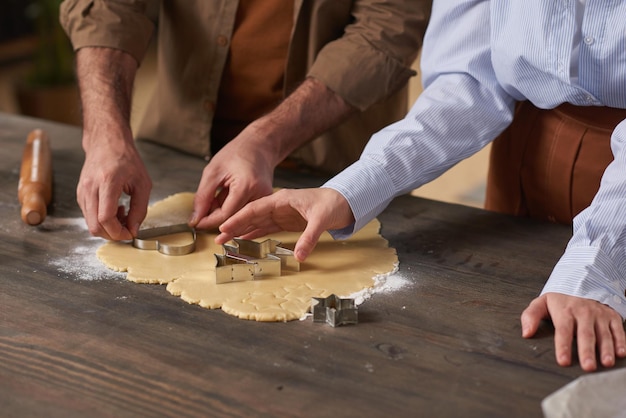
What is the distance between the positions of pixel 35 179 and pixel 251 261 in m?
0.61

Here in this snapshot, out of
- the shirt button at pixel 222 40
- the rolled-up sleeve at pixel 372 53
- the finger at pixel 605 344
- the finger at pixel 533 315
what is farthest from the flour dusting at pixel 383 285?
the shirt button at pixel 222 40

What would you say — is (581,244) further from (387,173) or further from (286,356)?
(286,356)

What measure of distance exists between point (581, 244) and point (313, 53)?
2.95ft

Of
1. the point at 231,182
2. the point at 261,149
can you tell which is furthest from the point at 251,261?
the point at 261,149

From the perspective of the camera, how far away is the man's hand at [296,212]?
1.47 meters

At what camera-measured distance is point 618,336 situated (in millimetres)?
1183

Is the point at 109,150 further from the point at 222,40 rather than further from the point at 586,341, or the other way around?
the point at 586,341

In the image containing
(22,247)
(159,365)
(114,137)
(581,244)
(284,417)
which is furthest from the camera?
(114,137)

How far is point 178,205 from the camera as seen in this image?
5.73ft

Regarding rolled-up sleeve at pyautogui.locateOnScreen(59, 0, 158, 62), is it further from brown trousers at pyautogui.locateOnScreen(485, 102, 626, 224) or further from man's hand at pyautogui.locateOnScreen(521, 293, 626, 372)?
man's hand at pyautogui.locateOnScreen(521, 293, 626, 372)

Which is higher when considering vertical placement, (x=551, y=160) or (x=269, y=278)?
(x=551, y=160)

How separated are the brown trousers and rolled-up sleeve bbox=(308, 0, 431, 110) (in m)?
0.30

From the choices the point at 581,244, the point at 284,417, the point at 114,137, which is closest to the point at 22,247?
the point at 114,137

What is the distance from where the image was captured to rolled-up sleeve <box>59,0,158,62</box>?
1927 mm
